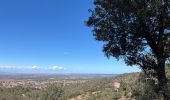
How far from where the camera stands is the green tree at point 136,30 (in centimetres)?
1391

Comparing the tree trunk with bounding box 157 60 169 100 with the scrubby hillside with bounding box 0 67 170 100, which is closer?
the tree trunk with bounding box 157 60 169 100

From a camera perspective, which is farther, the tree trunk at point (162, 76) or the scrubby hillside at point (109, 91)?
the scrubby hillside at point (109, 91)

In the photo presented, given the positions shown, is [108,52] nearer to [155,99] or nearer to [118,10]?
[118,10]

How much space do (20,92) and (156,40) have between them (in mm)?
165871

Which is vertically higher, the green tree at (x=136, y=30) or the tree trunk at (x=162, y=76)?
the green tree at (x=136, y=30)

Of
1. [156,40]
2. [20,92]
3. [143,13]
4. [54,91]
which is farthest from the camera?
[20,92]

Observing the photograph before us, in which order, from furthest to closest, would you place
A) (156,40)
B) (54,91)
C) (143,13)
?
(54,91) < (156,40) < (143,13)

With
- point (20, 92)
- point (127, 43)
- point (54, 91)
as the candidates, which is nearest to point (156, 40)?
point (127, 43)

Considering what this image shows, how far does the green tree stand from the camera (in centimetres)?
1391

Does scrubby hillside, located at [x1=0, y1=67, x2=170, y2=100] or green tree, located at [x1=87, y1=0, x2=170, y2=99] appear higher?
green tree, located at [x1=87, y1=0, x2=170, y2=99]

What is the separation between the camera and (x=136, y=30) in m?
14.5

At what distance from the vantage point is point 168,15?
14.2 m

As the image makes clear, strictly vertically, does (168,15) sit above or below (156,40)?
above

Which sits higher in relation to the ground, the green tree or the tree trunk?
the green tree
